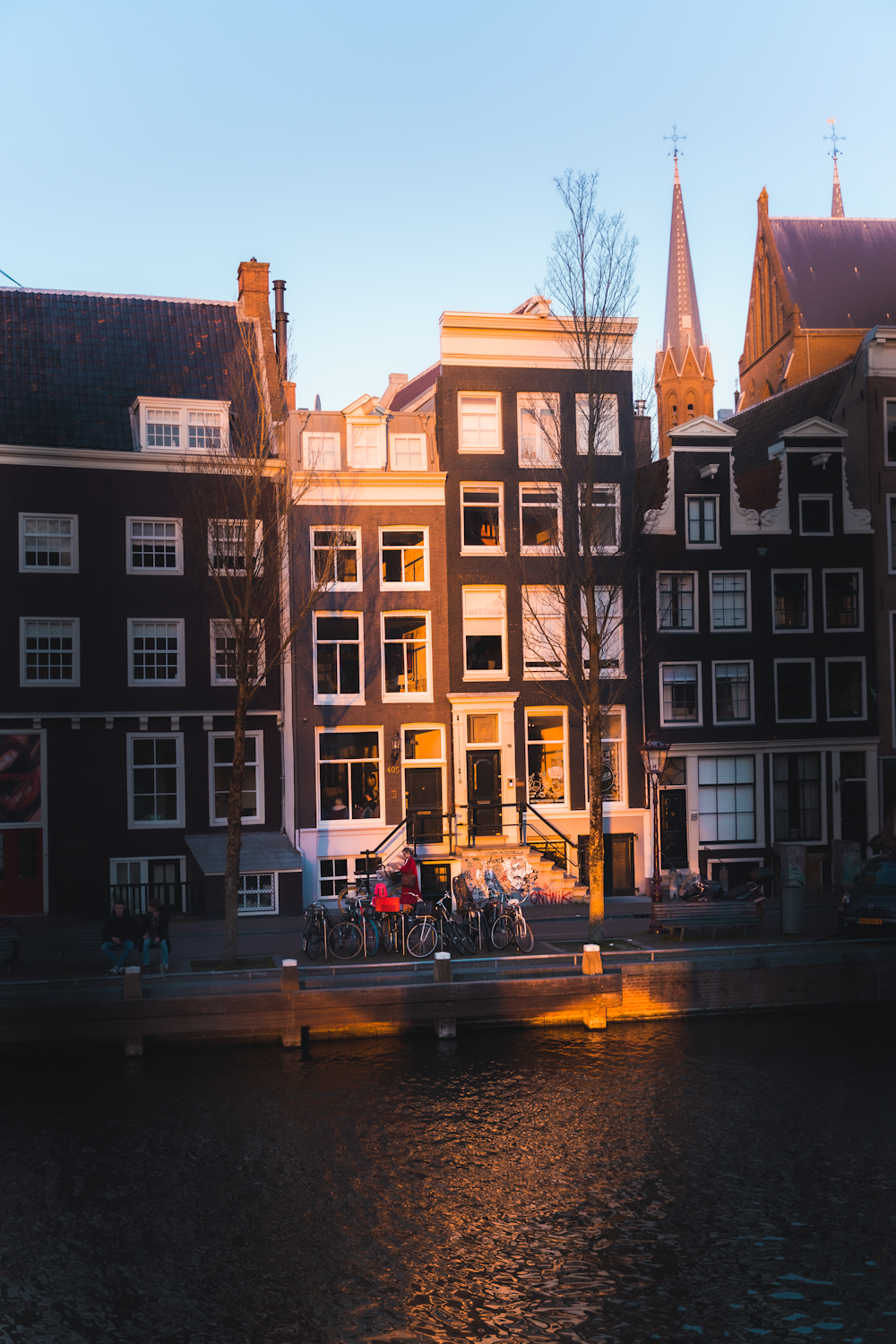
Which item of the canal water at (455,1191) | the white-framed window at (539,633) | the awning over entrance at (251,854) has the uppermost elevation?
the white-framed window at (539,633)

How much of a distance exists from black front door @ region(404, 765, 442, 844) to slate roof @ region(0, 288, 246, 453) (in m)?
11.6

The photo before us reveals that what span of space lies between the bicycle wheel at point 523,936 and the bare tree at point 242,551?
579 cm

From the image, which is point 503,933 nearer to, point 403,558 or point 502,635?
point 502,635

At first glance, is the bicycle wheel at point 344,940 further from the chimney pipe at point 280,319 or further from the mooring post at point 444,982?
the chimney pipe at point 280,319

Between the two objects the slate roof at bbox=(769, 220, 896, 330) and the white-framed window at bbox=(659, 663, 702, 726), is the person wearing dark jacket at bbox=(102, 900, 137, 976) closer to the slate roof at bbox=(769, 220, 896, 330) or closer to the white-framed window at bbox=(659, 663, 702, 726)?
the white-framed window at bbox=(659, 663, 702, 726)

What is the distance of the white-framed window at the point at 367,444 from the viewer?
3372 centimetres

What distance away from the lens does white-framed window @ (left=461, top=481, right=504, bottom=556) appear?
33906mm

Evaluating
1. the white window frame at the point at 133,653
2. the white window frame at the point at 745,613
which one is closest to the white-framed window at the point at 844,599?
the white window frame at the point at 745,613

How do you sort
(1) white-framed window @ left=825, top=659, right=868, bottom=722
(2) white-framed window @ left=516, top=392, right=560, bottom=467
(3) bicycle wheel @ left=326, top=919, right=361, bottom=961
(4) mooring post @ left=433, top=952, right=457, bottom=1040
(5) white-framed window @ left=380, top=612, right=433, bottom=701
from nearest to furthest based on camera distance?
(4) mooring post @ left=433, top=952, right=457, bottom=1040 → (3) bicycle wheel @ left=326, top=919, right=361, bottom=961 → (5) white-framed window @ left=380, top=612, right=433, bottom=701 → (2) white-framed window @ left=516, top=392, right=560, bottom=467 → (1) white-framed window @ left=825, top=659, right=868, bottom=722

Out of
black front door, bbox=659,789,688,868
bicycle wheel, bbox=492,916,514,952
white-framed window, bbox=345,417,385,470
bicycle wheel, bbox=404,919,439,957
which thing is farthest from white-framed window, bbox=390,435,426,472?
bicycle wheel, bbox=404,919,439,957

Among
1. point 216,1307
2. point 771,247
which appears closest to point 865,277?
point 771,247

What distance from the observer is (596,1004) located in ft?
77.7

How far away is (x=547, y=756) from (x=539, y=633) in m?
3.40

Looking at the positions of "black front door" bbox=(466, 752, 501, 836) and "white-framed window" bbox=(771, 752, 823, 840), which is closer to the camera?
"black front door" bbox=(466, 752, 501, 836)
